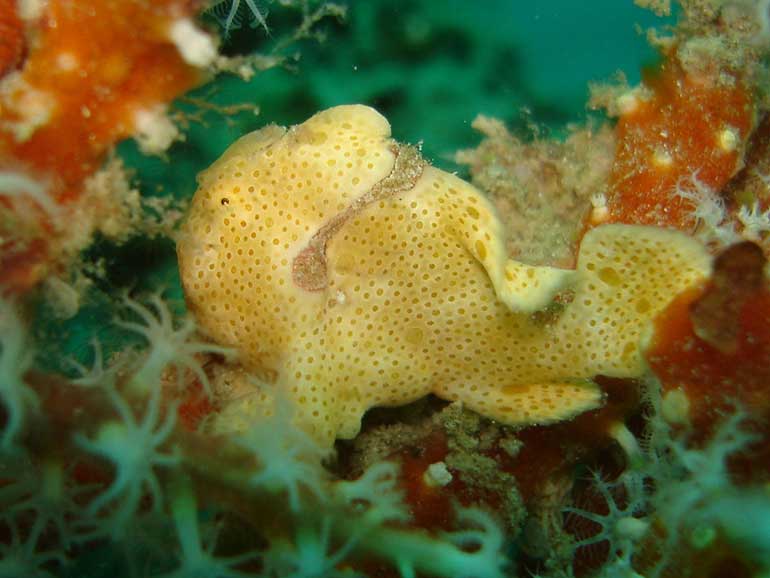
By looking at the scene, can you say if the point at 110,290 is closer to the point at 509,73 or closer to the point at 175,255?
the point at 175,255

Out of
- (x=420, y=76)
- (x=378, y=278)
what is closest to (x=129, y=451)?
(x=378, y=278)

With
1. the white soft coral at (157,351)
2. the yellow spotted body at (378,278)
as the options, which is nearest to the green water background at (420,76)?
the yellow spotted body at (378,278)

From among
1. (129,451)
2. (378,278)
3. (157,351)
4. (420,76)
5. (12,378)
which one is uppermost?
(420,76)

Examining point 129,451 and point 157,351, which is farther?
point 157,351

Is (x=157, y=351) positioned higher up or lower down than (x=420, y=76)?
lower down

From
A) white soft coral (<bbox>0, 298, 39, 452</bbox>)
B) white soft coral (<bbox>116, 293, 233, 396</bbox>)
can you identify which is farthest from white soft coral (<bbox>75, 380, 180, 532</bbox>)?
white soft coral (<bbox>0, 298, 39, 452</bbox>)

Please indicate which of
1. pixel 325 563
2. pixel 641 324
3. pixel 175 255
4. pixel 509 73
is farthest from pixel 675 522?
pixel 175 255

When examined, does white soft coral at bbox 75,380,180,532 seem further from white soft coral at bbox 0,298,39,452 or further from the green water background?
the green water background

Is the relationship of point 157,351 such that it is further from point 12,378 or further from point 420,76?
point 420,76
